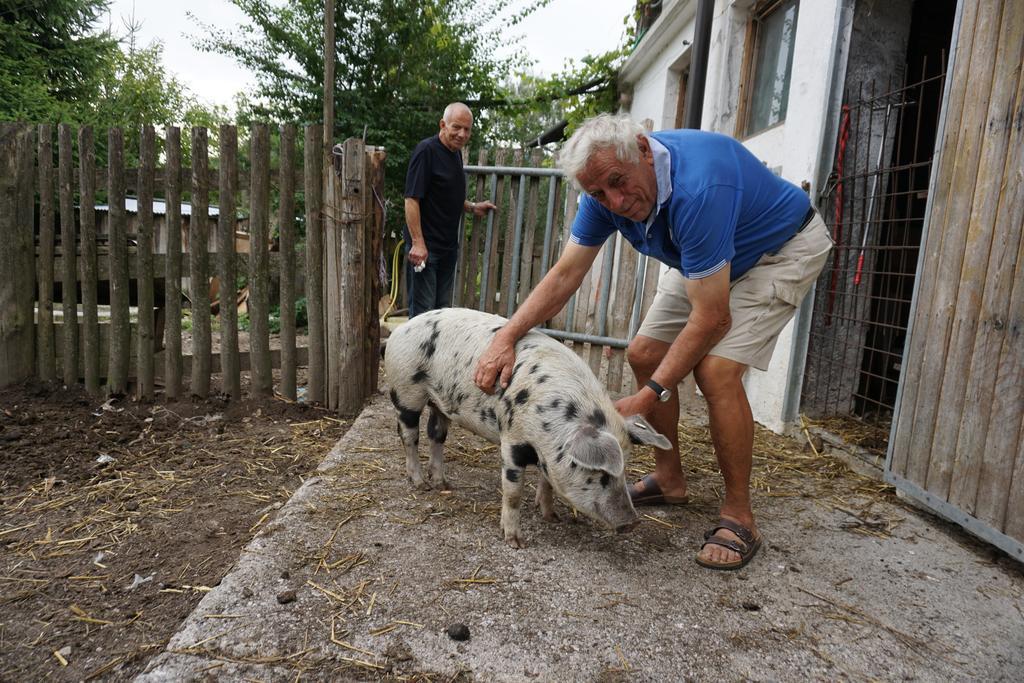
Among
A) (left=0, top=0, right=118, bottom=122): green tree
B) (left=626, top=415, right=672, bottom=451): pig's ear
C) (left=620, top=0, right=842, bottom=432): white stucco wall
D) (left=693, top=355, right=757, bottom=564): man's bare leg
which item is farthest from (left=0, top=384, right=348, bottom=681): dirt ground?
(left=0, top=0, right=118, bottom=122): green tree

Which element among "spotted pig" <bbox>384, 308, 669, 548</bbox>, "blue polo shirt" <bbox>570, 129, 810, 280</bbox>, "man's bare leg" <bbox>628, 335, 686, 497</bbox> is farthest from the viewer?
"man's bare leg" <bbox>628, 335, 686, 497</bbox>

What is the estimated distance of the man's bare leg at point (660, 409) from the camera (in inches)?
129

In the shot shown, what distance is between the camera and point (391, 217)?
39.7 feet

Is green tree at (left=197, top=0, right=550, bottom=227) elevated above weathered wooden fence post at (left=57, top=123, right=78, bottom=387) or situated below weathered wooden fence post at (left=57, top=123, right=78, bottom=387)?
above

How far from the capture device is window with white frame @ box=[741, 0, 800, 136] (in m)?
5.60

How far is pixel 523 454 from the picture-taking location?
2869 mm

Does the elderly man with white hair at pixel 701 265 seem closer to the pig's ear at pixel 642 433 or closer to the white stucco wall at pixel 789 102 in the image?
the pig's ear at pixel 642 433

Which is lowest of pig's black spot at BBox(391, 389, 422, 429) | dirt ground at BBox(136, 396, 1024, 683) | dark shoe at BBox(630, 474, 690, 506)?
dirt ground at BBox(136, 396, 1024, 683)

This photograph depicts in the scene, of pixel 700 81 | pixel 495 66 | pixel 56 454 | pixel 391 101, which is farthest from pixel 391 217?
pixel 56 454

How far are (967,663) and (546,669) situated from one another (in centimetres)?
148

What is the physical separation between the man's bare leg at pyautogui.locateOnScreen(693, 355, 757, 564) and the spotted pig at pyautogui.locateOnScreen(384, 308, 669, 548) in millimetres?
343

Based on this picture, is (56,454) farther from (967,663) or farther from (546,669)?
(967,663)

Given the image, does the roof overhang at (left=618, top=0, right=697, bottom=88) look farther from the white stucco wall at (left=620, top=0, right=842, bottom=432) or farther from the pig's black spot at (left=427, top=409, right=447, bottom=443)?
the pig's black spot at (left=427, top=409, right=447, bottom=443)

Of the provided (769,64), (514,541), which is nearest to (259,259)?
(514,541)
